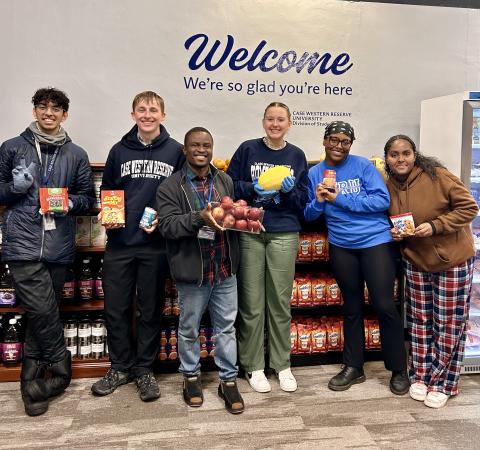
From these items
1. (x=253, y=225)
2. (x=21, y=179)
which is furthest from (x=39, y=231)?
(x=253, y=225)

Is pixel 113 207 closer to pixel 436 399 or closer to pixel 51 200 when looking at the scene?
pixel 51 200

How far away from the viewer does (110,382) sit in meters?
3.13

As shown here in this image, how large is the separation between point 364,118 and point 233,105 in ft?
4.16

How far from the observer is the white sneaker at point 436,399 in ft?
9.66

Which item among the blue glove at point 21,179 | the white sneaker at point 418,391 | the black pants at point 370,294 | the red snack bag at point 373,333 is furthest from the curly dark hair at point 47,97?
the white sneaker at point 418,391

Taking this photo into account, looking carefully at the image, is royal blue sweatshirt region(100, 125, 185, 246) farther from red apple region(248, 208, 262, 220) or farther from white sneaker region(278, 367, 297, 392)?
white sneaker region(278, 367, 297, 392)

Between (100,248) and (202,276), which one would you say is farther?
(100,248)

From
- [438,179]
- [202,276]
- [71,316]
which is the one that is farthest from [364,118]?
[71,316]

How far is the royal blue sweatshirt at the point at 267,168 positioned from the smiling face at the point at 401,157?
56 centimetres

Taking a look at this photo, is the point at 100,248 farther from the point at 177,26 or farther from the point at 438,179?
the point at 438,179

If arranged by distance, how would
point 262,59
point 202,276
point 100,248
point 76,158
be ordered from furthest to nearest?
1. point 262,59
2. point 100,248
3. point 76,158
4. point 202,276

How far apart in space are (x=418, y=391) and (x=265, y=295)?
1.18 m

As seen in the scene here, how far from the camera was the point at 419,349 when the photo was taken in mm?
3082

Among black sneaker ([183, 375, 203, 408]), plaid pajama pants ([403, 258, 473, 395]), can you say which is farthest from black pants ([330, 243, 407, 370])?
black sneaker ([183, 375, 203, 408])
